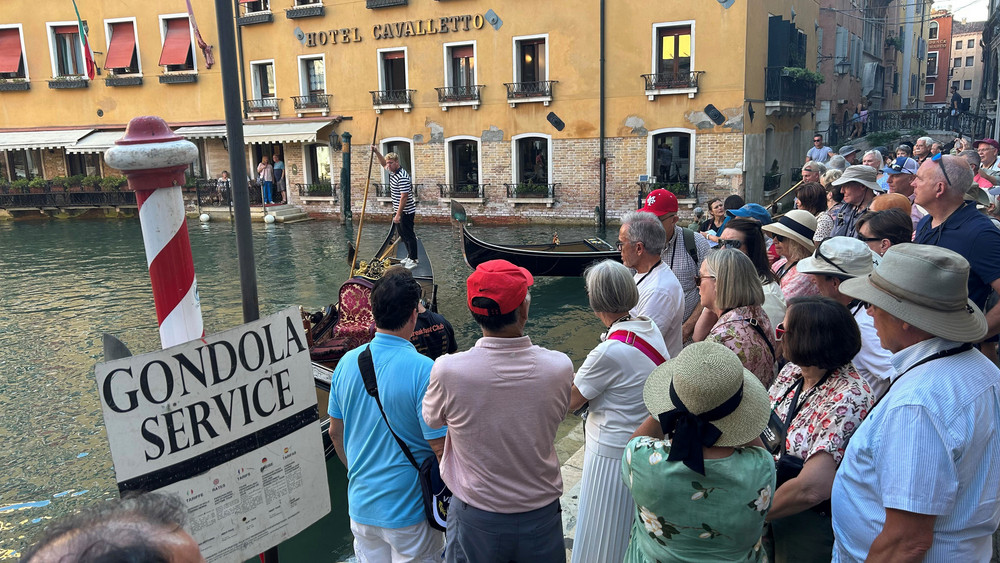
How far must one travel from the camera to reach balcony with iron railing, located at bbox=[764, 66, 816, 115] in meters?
13.2

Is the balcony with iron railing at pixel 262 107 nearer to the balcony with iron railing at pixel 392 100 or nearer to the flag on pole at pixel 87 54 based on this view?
the balcony with iron railing at pixel 392 100

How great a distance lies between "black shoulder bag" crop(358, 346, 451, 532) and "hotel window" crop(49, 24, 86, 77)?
1923 centimetres

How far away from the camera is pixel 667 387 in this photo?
60.2 inches

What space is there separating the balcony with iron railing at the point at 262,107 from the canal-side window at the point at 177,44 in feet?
5.80

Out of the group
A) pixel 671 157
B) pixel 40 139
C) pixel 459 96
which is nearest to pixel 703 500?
pixel 671 157

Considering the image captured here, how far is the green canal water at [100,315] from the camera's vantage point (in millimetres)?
3693

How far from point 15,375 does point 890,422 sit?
6.32 meters

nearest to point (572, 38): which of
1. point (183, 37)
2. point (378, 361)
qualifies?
point (183, 37)

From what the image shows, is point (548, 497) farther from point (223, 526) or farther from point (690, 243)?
point (690, 243)

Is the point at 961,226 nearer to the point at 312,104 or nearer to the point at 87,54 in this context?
the point at 312,104

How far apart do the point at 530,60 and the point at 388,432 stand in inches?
511

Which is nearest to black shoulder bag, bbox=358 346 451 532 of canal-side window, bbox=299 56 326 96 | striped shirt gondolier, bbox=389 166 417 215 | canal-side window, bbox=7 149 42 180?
striped shirt gondolier, bbox=389 166 417 215

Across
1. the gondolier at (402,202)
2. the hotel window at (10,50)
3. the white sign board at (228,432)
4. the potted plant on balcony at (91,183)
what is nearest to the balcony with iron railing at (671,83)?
the gondolier at (402,202)

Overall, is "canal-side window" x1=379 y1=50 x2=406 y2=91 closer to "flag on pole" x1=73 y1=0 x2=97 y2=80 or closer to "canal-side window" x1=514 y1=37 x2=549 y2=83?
"canal-side window" x1=514 y1=37 x2=549 y2=83
